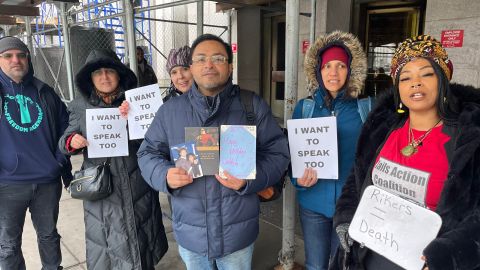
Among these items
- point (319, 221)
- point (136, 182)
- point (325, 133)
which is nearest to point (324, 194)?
point (319, 221)

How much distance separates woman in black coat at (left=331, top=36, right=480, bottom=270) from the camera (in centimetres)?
126

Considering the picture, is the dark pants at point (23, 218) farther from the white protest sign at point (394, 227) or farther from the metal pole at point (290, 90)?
the white protest sign at point (394, 227)

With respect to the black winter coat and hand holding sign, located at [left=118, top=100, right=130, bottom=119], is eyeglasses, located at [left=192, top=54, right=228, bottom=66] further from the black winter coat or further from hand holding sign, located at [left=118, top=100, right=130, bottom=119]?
the black winter coat

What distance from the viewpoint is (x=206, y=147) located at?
1.76m

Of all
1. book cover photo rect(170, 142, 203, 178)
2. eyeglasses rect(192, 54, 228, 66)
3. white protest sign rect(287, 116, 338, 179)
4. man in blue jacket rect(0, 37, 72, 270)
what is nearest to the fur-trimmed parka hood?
white protest sign rect(287, 116, 338, 179)

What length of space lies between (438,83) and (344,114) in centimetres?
68

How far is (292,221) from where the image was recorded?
2.88m

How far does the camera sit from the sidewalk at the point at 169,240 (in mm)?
3301

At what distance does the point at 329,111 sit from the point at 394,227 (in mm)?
888

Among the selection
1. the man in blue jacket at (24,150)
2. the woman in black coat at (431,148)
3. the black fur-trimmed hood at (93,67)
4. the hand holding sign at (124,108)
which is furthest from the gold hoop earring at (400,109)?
the man in blue jacket at (24,150)

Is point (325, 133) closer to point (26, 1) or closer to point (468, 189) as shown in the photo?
point (468, 189)

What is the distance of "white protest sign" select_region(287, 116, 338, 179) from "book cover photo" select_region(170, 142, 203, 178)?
66 centimetres

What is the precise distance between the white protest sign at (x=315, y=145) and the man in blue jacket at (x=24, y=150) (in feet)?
6.21

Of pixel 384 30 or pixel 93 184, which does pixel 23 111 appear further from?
pixel 384 30
